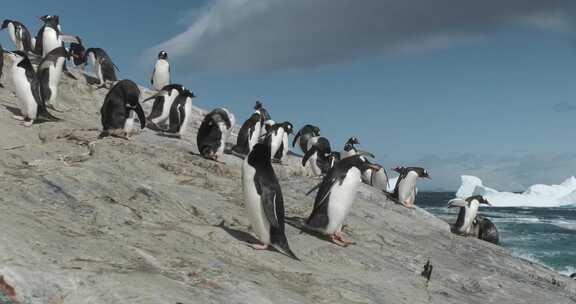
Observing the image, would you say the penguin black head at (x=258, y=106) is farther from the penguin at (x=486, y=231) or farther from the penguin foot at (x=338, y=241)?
the penguin foot at (x=338, y=241)

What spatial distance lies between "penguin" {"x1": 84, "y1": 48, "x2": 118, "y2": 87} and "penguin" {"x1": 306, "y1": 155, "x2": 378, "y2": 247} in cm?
1368

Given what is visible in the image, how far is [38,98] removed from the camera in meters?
13.4

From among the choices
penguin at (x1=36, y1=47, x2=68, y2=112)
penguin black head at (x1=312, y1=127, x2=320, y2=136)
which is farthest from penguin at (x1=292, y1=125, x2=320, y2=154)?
penguin at (x1=36, y1=47, x2=68, y2=112)

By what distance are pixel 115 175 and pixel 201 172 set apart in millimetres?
3128

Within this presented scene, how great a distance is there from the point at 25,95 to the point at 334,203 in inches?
303

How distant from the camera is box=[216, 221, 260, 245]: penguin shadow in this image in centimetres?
821

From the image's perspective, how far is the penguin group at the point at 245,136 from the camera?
8.22 meters

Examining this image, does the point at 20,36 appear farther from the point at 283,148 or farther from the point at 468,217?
the point at 468,217

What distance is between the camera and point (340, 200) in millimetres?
9875

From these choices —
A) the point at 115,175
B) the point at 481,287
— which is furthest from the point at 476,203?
the point at 115,175

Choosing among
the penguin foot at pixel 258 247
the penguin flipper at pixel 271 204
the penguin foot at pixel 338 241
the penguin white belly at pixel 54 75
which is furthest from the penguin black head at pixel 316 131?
the penguin foot at pixel 258 247

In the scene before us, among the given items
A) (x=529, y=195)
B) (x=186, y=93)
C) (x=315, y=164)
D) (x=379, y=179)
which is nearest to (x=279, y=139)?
(x=315, y=164)

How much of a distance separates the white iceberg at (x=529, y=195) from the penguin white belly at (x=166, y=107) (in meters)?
74.6

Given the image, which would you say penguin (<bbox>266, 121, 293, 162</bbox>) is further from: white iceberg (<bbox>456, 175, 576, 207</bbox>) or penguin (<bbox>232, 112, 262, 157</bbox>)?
white iceberg (<bbox>456, 175, 576, 207</bbox>)
